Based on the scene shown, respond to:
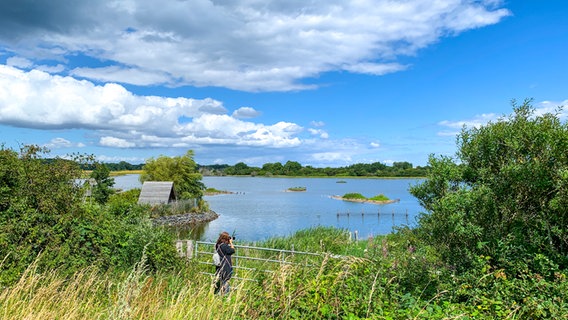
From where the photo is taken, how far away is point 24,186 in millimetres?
8125

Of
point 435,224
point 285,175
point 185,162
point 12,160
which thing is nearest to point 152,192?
point 185,162

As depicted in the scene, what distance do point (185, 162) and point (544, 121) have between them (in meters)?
42.0

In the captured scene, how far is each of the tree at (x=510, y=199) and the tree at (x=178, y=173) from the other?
38.6m

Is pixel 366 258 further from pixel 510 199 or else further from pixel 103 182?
pixel 103 182

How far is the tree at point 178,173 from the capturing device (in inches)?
1757

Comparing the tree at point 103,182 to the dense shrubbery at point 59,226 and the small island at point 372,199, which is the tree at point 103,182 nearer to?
the dense shrubbery at point 59,226

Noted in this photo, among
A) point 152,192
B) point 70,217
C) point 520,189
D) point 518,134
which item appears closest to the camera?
point 520,189

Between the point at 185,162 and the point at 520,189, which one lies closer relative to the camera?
the point at 520,189

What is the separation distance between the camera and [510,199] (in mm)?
5902

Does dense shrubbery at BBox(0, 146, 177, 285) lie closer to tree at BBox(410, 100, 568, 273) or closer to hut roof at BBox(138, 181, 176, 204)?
tree at BBox(410, 100, 568, 273)

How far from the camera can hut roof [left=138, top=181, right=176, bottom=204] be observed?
37.2 metres

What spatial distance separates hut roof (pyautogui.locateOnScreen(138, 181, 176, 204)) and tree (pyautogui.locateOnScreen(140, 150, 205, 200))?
4.99 meters

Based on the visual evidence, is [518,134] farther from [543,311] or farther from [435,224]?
[543,311]

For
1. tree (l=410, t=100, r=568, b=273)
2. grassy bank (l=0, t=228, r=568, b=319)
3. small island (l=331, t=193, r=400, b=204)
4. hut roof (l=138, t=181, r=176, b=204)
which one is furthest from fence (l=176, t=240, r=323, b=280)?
small island (l=331, t=193, r=400, b=204)
